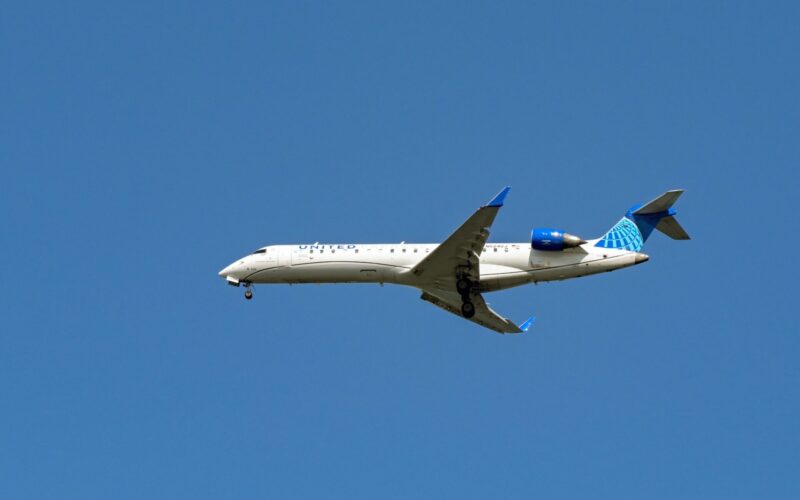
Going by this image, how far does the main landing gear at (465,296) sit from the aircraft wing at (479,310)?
0.88 feet

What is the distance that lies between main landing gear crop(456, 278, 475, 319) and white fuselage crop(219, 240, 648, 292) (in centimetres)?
53

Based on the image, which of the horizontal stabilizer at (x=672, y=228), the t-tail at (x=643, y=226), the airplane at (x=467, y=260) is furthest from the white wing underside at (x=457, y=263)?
the horizontal stabilizer at (x=672, y=228)

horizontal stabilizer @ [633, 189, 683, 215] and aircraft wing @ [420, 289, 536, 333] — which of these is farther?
aircraft wing @ [420, 289, 536, 333]

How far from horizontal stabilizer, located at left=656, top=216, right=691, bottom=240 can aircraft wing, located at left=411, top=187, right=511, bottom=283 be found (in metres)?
7.74

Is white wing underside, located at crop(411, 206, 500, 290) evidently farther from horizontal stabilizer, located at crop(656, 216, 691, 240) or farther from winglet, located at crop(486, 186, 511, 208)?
horizontal stabilizer, located at crop(656, 216, 691, 240)

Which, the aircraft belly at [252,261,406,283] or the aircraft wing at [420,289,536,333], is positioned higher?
the aircraft belly at [252,261,406,283]

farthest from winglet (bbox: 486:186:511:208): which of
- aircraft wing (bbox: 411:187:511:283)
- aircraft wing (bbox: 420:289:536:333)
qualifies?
aircraft wing (bbox: 420:289:536:333)

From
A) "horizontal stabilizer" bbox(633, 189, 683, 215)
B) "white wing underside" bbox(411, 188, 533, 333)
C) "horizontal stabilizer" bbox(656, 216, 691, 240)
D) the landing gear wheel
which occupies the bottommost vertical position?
the landing gear wheel

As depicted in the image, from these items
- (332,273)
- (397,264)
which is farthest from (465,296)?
(332,273)

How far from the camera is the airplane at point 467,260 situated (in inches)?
1703

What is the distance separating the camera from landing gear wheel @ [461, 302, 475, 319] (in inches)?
1774

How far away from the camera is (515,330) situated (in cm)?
4934

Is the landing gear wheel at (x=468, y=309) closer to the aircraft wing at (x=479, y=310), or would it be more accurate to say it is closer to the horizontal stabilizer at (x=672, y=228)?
Result: the aircraft wing at (x=479, y=310)

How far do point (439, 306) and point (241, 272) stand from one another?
8527 millimetres
